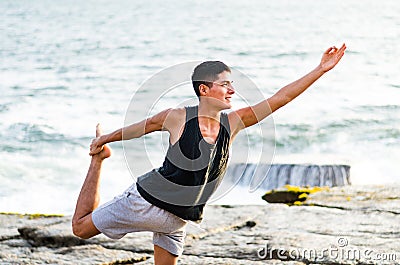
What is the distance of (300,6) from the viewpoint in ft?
127

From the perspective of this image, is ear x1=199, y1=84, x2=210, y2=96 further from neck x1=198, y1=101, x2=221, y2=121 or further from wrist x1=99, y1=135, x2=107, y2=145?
wrist x1=99, y1=135, x2=107, y2=145

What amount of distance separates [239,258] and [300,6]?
35174 mm

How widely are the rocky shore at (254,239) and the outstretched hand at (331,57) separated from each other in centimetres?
154

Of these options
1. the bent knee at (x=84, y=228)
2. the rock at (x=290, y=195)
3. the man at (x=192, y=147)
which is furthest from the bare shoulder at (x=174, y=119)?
the rock at (x=290, y=195)

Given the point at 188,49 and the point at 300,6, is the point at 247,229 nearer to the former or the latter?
the point at 188,49

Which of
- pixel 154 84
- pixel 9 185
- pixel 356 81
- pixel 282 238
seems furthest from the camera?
pixel 356 81

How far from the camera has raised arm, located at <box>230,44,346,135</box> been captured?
325 cm

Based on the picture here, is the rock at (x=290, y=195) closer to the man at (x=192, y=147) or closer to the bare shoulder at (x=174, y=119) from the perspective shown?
the man at (x=192, y=147)

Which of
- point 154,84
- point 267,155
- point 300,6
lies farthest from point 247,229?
point 300,6

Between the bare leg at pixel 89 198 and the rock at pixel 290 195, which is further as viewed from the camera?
the rock at pixel 290 195

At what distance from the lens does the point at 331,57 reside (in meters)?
3.26

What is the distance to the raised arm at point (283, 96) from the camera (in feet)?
10.6

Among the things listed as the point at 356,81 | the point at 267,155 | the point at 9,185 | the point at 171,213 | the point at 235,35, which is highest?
the point at 235,35

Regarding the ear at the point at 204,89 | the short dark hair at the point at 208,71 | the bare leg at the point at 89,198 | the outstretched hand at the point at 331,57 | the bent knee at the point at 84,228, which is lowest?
the bent knee at the point at 84,228
